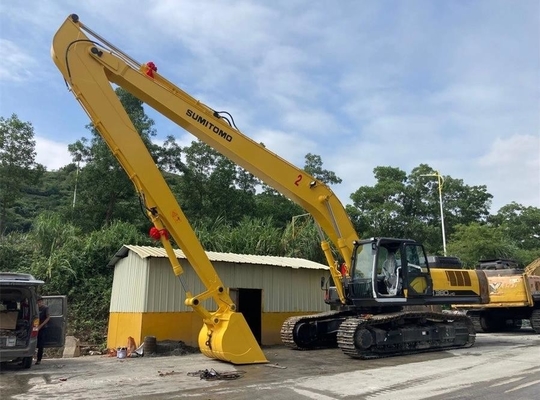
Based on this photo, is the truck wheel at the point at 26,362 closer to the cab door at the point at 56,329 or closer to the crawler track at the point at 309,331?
the cab door at the point at 56,329

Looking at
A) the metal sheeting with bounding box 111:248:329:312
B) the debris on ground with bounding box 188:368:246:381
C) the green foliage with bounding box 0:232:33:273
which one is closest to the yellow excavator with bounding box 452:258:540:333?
the metal sheeting with bounding box 111:248:329:312

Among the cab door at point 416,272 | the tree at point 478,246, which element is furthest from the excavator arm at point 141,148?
the tree at point 478,246

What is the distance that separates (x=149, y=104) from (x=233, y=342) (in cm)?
511

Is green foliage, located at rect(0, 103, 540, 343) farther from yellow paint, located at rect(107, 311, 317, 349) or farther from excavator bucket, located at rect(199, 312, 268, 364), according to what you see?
excavator bucket, located at rect(199, 312, 268, 364)

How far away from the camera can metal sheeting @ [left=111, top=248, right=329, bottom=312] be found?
13.0 metres

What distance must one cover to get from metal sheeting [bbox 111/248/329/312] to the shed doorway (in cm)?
29

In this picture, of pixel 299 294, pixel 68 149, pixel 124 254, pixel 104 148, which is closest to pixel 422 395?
pixel 299 294

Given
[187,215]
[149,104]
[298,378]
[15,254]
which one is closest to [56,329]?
[149,104]

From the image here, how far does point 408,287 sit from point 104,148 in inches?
854

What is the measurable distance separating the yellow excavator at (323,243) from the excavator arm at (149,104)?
0.02m

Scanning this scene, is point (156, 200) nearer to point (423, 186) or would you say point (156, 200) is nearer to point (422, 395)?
point (422, 395)

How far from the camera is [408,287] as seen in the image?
455 inches

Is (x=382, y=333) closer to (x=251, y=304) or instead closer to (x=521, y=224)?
(x=251, y=304)

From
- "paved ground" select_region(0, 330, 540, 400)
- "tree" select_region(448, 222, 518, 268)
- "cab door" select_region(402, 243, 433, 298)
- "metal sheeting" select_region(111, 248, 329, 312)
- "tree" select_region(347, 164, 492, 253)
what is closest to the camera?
"paved ground" select_region(0, 330, 540, 400)
